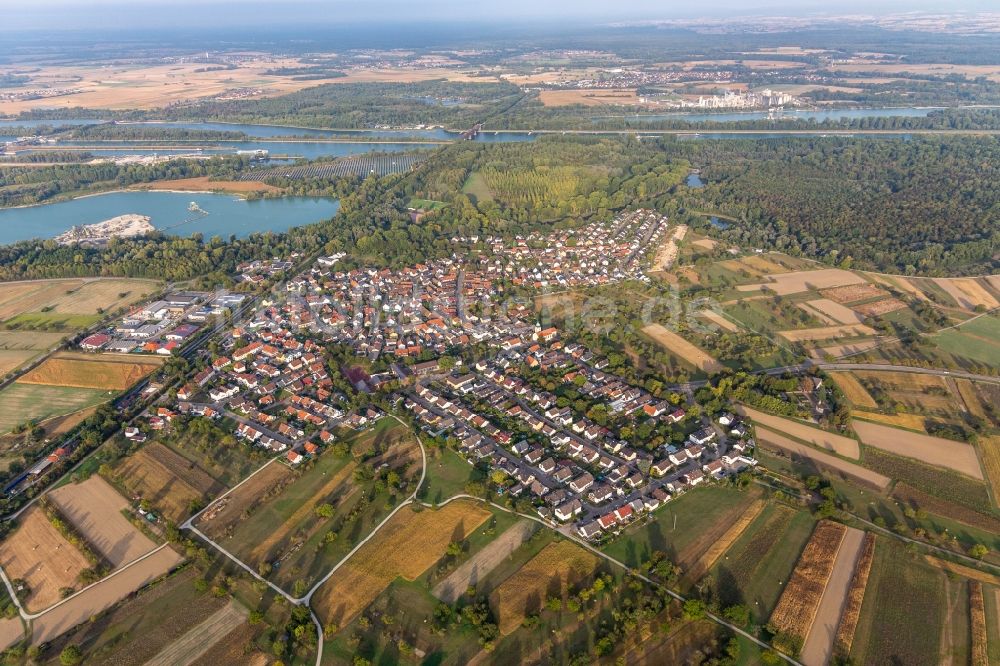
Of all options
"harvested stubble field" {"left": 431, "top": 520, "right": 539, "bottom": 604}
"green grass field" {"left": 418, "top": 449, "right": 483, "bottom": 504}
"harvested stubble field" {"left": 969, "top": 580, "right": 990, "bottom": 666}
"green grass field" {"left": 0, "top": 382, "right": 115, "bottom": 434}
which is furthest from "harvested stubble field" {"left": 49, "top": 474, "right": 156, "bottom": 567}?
"harvested stubble field" {"left": 969, "top": 580, "right": 990, "bottom": 666}

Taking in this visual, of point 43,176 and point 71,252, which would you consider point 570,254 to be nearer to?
point 71,252

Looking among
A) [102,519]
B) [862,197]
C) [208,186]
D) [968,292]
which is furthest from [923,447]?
[208,186]

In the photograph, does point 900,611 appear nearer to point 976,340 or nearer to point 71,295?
point 976,340

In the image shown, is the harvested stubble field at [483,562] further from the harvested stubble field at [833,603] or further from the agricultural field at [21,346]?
the agricultural field at [21,346]

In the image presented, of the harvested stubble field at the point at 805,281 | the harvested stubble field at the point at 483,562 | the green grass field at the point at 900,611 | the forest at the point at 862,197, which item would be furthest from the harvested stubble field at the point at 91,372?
the forest at the point at 862,197

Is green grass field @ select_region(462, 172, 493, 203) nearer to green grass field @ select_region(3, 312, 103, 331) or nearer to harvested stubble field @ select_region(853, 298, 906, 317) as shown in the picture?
green grass field @ select_region(3, 312, 103, 331)

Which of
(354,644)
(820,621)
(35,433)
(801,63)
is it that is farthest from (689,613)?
(801,63)
